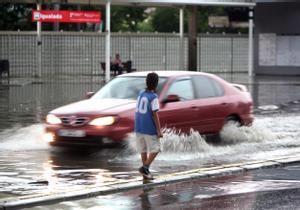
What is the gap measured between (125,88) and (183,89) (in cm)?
109

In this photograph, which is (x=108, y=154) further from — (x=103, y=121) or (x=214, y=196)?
(x=214, y=196)

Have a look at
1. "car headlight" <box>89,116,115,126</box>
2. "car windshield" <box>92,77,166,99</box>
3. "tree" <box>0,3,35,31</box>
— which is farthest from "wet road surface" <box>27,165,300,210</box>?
"tree" <box>0,3,35,31</box>

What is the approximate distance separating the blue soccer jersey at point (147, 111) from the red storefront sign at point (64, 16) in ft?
78.3

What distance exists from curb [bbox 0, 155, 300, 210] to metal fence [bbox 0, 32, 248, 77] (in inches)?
1054

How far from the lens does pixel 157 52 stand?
135ft

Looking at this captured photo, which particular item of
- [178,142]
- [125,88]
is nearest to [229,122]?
[178,142]

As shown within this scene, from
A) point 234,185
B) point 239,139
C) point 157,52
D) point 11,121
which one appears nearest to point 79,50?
point 157,52

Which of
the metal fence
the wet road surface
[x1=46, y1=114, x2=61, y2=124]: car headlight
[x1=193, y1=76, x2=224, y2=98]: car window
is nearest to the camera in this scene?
the wet road surface

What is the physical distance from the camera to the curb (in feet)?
27.3

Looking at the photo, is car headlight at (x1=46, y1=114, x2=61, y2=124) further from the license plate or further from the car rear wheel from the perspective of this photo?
the car rear wheel

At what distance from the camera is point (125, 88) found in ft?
43.4

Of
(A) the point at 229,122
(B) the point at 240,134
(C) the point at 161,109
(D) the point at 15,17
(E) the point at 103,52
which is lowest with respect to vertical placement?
(B) the point at 240,134

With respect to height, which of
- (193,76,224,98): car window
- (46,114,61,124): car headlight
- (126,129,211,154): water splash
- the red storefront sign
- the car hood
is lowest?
(126,129,211,154): water splash

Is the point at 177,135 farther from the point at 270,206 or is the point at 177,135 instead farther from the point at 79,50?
the point at 79,50
